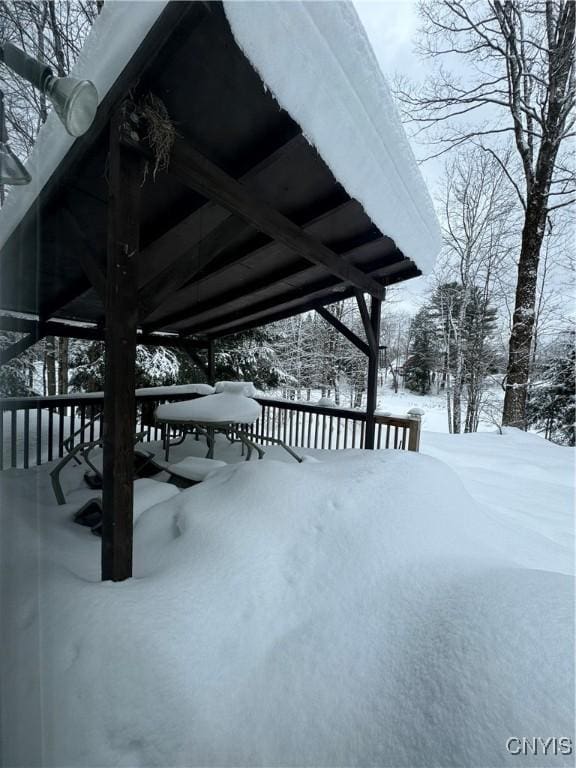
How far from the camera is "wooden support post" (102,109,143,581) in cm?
158

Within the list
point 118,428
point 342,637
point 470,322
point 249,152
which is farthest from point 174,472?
point 470,322

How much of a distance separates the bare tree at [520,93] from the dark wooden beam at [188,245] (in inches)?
287

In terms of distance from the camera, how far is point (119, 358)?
1624mm

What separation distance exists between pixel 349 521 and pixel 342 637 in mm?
688

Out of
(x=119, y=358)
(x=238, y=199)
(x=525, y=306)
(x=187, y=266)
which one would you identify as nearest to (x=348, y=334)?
(x=238, y=199)

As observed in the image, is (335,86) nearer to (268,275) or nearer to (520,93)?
(268,275)

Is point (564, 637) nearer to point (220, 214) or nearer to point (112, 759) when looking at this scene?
point (112, 759)

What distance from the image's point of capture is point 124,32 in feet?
4.01

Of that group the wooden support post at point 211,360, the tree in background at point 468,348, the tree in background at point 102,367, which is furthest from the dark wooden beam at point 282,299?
the tree in background at point 468,348

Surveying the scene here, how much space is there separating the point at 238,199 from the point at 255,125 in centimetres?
39

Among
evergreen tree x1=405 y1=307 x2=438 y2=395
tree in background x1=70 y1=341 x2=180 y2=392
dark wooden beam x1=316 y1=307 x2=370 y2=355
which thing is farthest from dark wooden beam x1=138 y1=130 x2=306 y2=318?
evergreen tree x1=405 y1=307 x2=438 y2=395

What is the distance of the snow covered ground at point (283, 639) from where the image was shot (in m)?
1.03

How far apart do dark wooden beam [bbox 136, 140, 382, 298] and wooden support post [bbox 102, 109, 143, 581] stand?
25 centimetres

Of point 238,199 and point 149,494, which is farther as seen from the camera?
point 149,494
